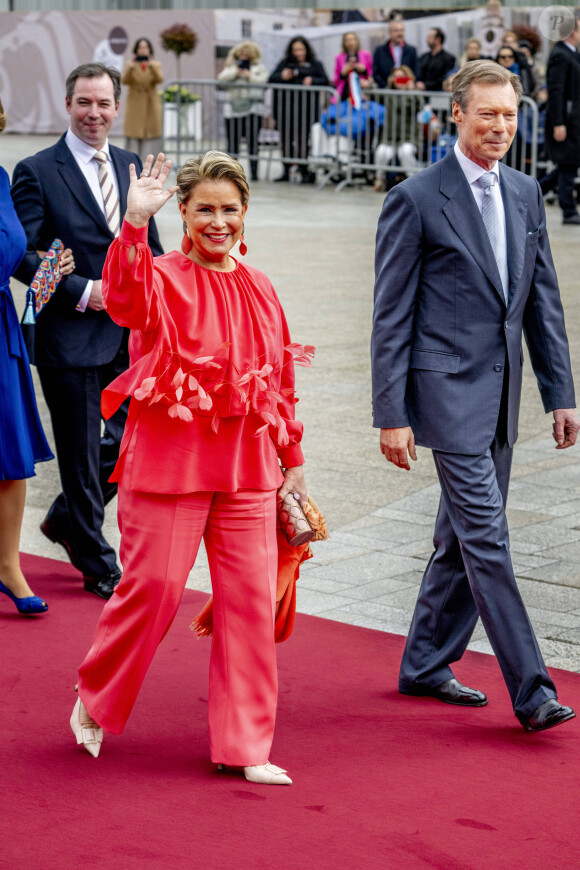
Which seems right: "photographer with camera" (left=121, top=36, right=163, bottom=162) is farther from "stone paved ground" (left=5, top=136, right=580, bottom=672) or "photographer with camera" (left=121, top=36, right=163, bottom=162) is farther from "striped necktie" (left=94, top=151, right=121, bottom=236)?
"striped necktie" (left=94, top=151, right=121, bottom=236)

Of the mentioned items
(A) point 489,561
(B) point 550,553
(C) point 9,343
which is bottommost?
(B) point 550,553

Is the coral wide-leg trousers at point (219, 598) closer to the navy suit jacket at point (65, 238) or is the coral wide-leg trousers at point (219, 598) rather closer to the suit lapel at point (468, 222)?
the suit lapel at point (468, 222)

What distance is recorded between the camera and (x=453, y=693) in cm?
431

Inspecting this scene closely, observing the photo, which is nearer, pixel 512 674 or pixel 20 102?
pixel 512 674

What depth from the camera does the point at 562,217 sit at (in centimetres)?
1638

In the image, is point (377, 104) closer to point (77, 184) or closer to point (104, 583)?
point (77, 184)

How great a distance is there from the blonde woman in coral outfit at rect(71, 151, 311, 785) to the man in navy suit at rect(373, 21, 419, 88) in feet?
55.3

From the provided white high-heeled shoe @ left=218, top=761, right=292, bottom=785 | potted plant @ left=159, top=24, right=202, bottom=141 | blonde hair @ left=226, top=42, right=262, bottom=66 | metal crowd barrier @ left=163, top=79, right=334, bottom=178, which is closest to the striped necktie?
white high-heeled shoe @ left=218, top=761, right=292, bottom=785

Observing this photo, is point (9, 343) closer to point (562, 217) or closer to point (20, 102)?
point (562, 217)

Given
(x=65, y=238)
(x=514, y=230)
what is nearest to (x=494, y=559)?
(x=514, y=230)

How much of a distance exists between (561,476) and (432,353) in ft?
10.4

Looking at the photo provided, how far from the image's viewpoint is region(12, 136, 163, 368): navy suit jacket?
5.16 metres

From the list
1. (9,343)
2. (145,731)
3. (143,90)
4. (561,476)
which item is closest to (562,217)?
(143,90)

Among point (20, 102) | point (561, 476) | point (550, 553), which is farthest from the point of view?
point (20, 102)
